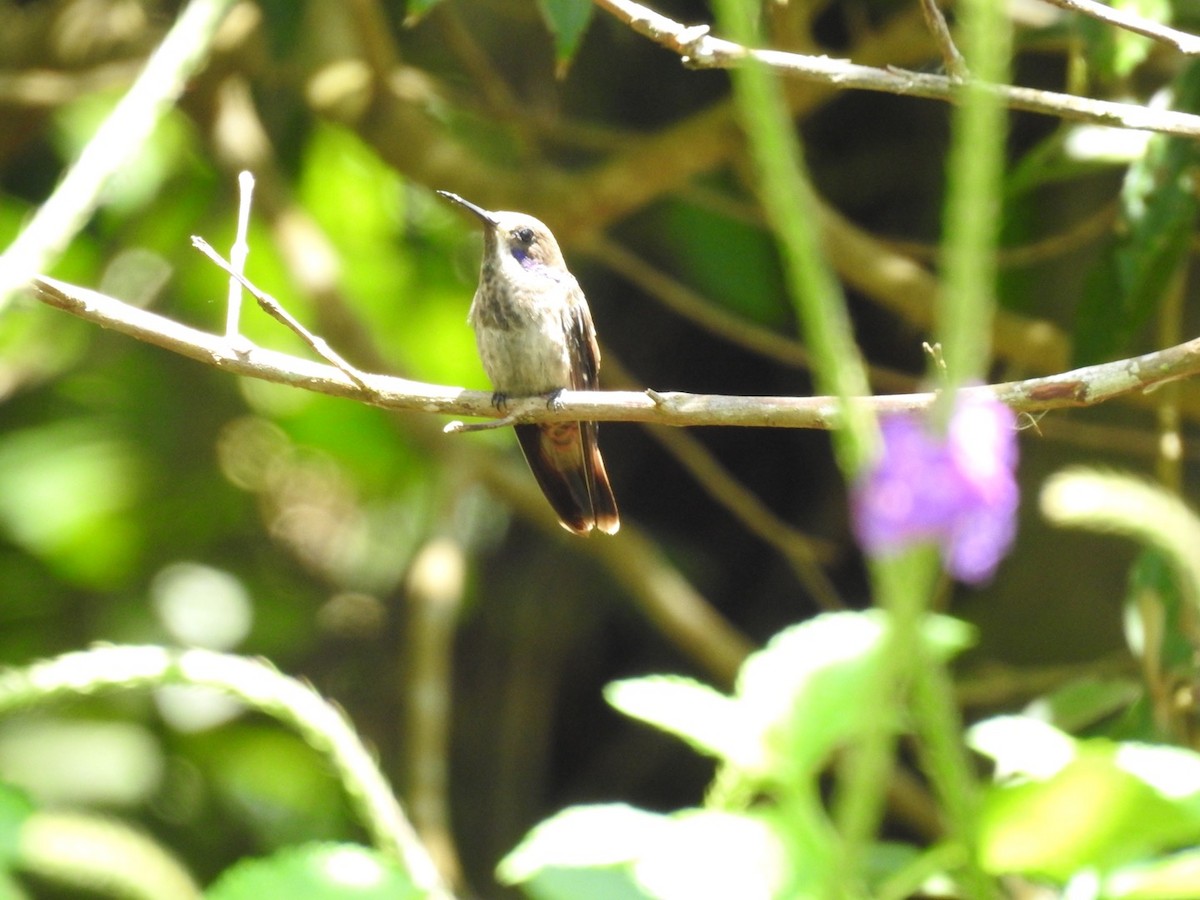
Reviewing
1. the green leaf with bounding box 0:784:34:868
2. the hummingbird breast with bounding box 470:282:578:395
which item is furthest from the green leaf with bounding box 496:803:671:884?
the hummingbird breast with bounding box 470:282:578:395

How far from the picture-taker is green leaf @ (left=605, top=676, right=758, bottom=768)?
1.60 meters

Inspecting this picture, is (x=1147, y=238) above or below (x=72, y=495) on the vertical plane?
below

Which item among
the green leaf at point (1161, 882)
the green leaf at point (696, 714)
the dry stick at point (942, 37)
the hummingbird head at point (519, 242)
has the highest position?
the hummingbird head at point (519, 242)

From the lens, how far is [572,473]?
159 inches

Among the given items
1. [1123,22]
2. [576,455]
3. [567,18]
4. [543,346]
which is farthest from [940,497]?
[576,455]

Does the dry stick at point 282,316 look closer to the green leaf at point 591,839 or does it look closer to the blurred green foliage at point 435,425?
the green leaf at point 591,839

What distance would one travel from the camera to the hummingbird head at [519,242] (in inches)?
157

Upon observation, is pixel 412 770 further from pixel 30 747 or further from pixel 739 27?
pixel 739 27

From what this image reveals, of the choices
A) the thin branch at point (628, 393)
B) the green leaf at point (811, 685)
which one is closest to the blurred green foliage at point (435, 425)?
the thin branch at point (628, 393)

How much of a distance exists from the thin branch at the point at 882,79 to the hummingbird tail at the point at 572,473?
1.70 metres

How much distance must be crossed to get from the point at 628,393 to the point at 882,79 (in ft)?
2.00

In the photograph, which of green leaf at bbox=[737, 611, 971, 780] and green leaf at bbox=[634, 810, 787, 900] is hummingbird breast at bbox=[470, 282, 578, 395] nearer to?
green leaf at bbox=[737, 611, 971, 780]

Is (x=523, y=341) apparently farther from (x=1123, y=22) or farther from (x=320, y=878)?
(x=320, y=878)

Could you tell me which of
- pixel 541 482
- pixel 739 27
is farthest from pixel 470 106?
pixel 739 27
